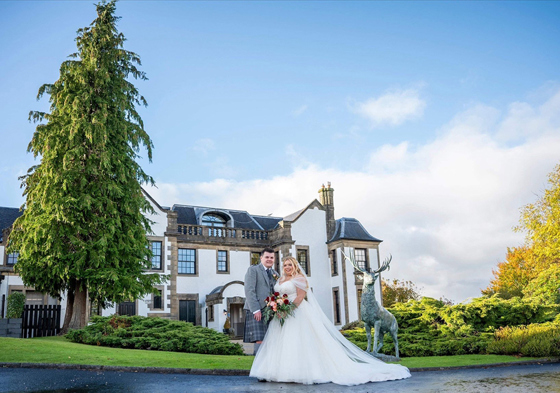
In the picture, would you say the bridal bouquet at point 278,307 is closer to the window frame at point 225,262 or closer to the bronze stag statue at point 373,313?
the bronze stag statue at point 373,313

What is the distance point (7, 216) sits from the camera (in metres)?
32.9

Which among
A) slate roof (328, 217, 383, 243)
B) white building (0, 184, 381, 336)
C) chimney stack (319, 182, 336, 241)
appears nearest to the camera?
white building (0, 184, 381, 336)

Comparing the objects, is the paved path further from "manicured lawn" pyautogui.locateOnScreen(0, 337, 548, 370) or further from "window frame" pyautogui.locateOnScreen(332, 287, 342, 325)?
"window frame" pyautogui.locateOnScreen(332, 287, 342, 325)

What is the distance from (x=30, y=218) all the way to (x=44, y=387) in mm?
15419

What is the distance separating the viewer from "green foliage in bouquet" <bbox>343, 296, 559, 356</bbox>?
52.2 feet

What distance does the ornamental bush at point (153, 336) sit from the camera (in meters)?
16.7

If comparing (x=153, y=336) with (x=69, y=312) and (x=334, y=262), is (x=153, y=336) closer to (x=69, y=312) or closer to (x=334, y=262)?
(x=69, y=312)

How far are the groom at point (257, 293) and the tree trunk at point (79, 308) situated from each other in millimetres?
14891

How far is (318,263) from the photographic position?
38.0 meters

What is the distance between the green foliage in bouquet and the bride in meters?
6.06

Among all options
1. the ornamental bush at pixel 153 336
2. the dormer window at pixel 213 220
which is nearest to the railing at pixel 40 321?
the ornamental bush at pixel 153 336

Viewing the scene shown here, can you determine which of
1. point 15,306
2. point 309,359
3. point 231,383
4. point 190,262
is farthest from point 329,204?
point 231,383

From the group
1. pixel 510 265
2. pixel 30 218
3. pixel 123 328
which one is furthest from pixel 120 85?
pixel 510 265

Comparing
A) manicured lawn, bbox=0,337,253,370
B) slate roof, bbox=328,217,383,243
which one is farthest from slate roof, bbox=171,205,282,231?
manicured lawn, bbox=0,337,253,370
